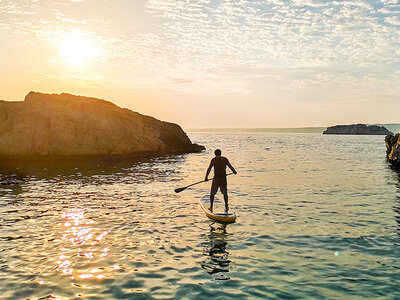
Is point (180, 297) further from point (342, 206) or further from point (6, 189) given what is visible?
point (6, 189)

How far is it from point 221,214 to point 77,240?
596 cm

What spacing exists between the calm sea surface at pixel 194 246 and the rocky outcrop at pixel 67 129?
26.5m

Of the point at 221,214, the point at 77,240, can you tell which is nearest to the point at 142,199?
the point at 221,214

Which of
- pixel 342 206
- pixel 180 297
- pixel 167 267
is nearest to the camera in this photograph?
pixel 180 297

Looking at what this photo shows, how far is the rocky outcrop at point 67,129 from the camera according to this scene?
4531cm

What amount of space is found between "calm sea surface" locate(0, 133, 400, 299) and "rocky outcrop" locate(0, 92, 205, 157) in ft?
86.9

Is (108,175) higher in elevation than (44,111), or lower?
lower

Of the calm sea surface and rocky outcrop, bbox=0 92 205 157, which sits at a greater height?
rocky outcrop, bbox=0 92 205 157

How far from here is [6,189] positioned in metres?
22.0

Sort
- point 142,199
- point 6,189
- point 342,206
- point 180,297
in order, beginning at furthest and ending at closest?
point 6,189
point 142,199
point 342,206
point 180,297

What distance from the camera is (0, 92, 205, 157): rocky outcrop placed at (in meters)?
45.3

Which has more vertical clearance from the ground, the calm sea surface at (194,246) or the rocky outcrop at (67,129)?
the rocky outcrop at (67,129)

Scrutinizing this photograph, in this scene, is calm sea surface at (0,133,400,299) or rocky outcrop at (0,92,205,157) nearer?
calm sea surface at (0,133,400,299)

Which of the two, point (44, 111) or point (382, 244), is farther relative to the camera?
point (44, 111)
